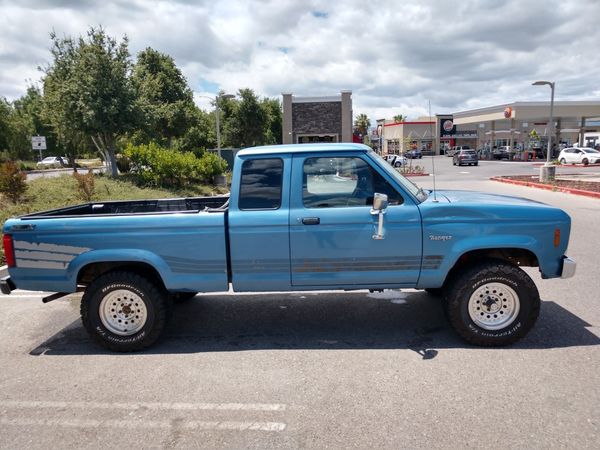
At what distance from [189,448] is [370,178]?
9.16 feet

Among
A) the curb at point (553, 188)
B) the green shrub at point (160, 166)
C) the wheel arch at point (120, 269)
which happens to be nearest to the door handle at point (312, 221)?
the wheel arch at point (120, 269)

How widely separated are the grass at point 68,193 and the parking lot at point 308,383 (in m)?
7.53

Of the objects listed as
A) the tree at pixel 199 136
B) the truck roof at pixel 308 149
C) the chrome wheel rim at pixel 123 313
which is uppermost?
the tree at pixel 199 136

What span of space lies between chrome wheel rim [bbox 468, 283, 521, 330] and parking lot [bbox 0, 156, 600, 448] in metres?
0.27

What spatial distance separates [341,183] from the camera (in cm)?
441

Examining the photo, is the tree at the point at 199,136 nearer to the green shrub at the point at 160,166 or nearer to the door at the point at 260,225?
the green shrub at the point at 160,166

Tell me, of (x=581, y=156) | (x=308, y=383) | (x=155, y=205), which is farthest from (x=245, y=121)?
(x=308, y=383)

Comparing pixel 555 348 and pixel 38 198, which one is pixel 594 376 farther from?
pixel 38 198

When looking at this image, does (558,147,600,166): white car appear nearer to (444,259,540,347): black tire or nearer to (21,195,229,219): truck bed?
(444,259,540,347): black tire

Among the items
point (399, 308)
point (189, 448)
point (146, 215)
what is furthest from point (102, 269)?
point (399, 308)

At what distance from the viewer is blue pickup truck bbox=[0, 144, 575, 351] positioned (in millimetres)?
4211

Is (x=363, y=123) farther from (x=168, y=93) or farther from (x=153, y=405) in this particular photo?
(x=153, y=405)

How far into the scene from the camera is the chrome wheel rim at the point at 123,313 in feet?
14.5

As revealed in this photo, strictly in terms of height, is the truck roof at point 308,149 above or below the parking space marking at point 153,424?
above
